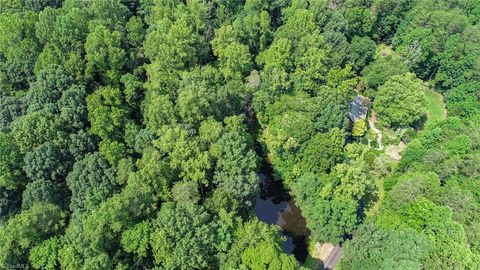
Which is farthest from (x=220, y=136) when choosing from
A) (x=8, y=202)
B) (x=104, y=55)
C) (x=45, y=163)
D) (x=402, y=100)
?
(x=402, y=100)

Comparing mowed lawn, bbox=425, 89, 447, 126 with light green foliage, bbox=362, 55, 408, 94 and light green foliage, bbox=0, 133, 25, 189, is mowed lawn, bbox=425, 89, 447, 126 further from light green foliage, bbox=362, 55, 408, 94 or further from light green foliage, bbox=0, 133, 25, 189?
light green foliage, bbox=0, 133, 25, 189

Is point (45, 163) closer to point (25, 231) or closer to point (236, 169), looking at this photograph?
point (25, 231)

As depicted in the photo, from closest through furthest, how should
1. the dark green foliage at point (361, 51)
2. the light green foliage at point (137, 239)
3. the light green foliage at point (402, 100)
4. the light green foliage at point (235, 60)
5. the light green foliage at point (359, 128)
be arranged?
the light green foliage at point (137, 239)
the light green foliage at point (235, 60)
the light green foliage at point (402, 100)
the light green foliage at point (359, 128)
the dark green foliage at point (361, 51)

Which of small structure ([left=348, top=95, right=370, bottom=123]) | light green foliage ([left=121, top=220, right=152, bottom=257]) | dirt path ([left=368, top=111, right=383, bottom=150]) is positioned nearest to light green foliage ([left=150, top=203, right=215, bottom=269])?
light green foliage ([left=121, top=220, right=152, bottom=257])

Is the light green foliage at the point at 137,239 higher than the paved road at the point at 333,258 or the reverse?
higher

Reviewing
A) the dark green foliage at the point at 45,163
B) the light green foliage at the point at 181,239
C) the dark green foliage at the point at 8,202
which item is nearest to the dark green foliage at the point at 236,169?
the light green foliage at the point at 181,239

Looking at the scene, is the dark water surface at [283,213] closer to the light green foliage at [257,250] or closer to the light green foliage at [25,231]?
the light green foliage at [257,250]
